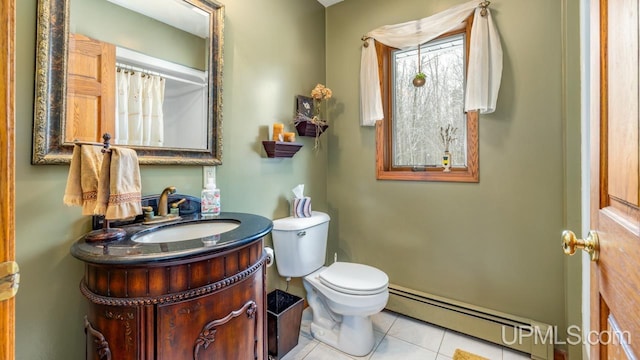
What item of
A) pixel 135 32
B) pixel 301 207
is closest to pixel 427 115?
pixel 301 207

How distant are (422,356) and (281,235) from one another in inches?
44.0

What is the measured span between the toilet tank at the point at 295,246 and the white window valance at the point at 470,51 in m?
0.96

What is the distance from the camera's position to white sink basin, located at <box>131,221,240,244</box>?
1124mm

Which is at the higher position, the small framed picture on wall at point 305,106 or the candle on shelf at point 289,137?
the small framed picture on wall at point 305,106

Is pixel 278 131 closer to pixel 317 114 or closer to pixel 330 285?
pixel 317 114

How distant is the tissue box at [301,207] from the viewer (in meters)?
1.92

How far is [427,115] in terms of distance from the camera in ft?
Answer: 6.70

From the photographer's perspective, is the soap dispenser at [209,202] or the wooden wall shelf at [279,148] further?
the wooden wall shelf at [279,148]

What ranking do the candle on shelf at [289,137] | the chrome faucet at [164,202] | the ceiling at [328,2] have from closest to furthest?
1. the chrome faucet at [164,202]
2. the candle on shelf at [289,137]
3. the ceiling at [328,2]

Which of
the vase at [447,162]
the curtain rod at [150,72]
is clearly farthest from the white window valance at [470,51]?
the curtain rod at [150,72]

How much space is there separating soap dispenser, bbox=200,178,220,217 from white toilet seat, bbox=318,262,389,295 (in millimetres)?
788

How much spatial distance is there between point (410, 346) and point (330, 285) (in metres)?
0.66

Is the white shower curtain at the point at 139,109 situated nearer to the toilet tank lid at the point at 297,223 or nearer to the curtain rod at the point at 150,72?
the curtain rod at the point at 150,72
